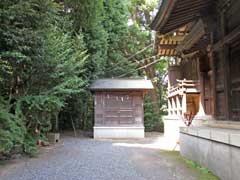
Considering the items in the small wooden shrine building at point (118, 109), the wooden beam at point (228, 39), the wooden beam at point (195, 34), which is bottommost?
the small wooden shrine building at point (118, 109)

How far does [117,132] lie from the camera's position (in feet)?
50.1

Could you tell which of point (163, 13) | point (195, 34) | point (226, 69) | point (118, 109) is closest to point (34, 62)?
point (163, 13)

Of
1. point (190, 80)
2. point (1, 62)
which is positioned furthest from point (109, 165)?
point (190, 80)

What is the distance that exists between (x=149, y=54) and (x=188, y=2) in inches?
602

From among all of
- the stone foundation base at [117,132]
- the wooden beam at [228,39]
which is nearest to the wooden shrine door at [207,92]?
the wooden beam at [228,39]

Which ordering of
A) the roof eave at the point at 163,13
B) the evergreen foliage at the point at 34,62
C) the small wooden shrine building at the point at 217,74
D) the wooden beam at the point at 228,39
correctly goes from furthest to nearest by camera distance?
1. the evergreen foliage at the point at 34,62
2. the wooden beam at the point at 228,39
3. the roof eave at the point at 163,13
4. the small wooden shrine building at the point at 217,74

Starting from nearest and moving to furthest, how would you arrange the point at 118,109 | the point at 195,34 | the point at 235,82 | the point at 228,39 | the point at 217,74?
the point at 228,39, the point at 235,82, the point at 217,74, the point at 195,34, the point at 118,109

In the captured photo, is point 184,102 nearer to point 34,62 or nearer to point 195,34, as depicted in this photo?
point 195,34

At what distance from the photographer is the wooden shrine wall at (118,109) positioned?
15.5 meters

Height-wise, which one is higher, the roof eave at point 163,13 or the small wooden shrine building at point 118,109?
the roof eave at point 163,13

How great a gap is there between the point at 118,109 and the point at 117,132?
1.17m

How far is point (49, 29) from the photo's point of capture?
852cm

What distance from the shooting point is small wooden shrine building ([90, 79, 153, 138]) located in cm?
1529

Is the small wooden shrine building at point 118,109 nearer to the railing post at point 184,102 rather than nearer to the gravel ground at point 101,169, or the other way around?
the railing post at point 184,102
